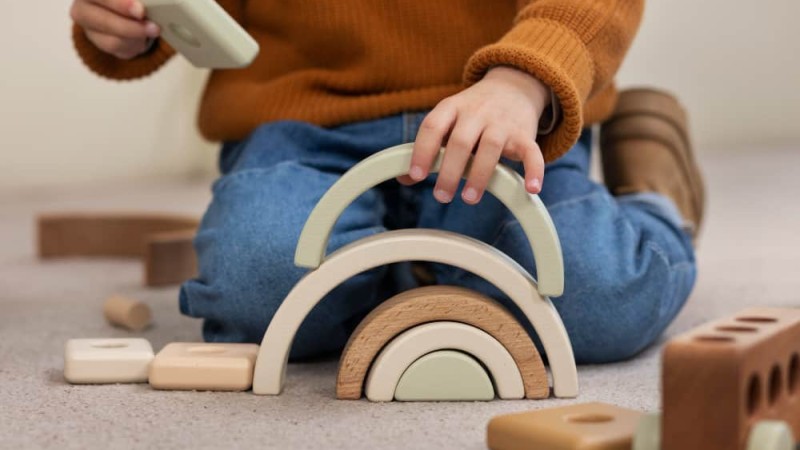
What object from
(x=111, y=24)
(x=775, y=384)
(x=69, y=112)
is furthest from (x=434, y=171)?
(x=69, y=112)

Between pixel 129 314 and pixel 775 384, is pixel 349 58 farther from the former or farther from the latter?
pixel 775 384

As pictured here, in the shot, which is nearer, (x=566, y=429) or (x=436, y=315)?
(x=566, y=429)

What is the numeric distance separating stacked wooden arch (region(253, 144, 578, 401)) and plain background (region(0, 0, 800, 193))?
4.25 feet

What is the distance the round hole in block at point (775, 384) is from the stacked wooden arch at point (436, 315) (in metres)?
0.16

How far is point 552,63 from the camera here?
0.70m

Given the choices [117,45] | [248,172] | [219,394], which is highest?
[117,45]

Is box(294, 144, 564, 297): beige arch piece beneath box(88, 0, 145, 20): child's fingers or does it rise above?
beneath

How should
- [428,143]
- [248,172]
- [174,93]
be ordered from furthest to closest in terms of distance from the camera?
[174,93], [248,172], [428,143]

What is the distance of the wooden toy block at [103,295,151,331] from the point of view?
0.90 meters

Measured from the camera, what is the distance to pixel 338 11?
90 cm

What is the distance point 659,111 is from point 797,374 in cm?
61

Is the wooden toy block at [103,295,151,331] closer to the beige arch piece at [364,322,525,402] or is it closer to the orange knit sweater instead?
the orange knit sweater

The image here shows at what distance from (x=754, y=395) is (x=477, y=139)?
22 centimetres

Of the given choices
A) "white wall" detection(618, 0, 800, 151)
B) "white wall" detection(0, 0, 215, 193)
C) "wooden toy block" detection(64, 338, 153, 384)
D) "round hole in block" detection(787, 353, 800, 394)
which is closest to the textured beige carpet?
"wooden toy block" detection(64, 338, 153, 384)
